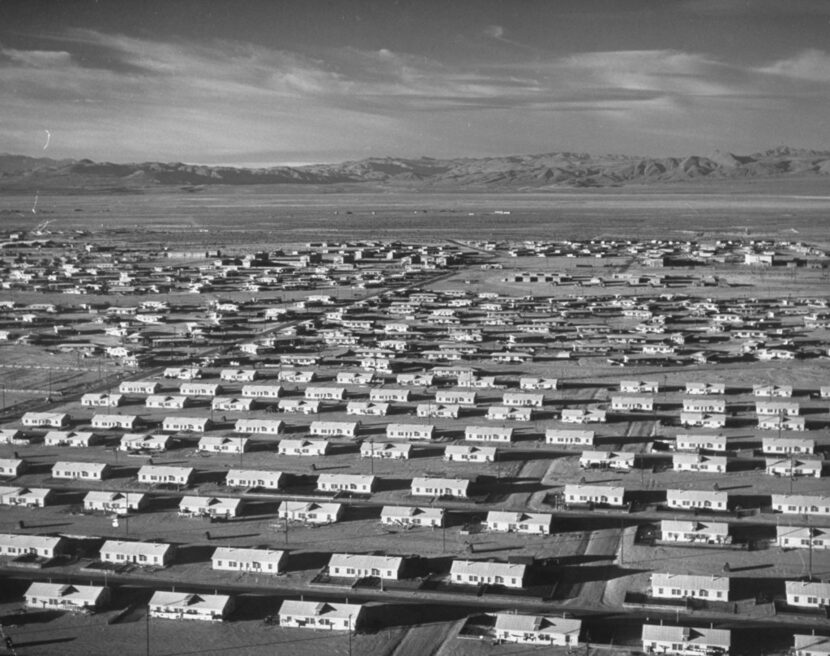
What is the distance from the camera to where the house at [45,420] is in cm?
2370

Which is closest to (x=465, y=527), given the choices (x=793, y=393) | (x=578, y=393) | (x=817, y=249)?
(x=578, y=393)

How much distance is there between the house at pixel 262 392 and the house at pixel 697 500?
12.7 meters

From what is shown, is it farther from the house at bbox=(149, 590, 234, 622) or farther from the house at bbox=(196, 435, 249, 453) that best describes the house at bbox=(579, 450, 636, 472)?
the house at bbox=(149, 590, 234, 622)

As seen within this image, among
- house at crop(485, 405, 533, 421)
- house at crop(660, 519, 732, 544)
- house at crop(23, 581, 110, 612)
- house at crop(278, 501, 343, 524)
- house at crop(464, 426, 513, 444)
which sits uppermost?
house at crop(485, 405, 533, 421)

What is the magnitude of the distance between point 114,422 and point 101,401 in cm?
244

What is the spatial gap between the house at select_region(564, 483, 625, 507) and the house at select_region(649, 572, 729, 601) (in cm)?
370

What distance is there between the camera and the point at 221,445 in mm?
21922

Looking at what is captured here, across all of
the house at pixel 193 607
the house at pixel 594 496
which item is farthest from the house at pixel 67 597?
Answer: the house at pixel 594 496

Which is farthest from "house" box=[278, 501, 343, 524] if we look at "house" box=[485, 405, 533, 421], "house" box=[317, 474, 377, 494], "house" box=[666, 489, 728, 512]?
"house" box=[485, 405, 533, 421]

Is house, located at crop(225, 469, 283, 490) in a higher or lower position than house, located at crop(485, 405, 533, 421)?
lower

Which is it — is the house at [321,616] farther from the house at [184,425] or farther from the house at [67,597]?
the house at [184,425]

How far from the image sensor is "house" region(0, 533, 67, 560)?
16.0 metres

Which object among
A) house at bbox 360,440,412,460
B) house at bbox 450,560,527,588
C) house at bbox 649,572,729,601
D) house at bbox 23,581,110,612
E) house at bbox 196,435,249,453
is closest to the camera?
house at bbox 23,581,110,612

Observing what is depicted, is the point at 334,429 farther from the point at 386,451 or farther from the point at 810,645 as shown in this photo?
the point at 810,645
